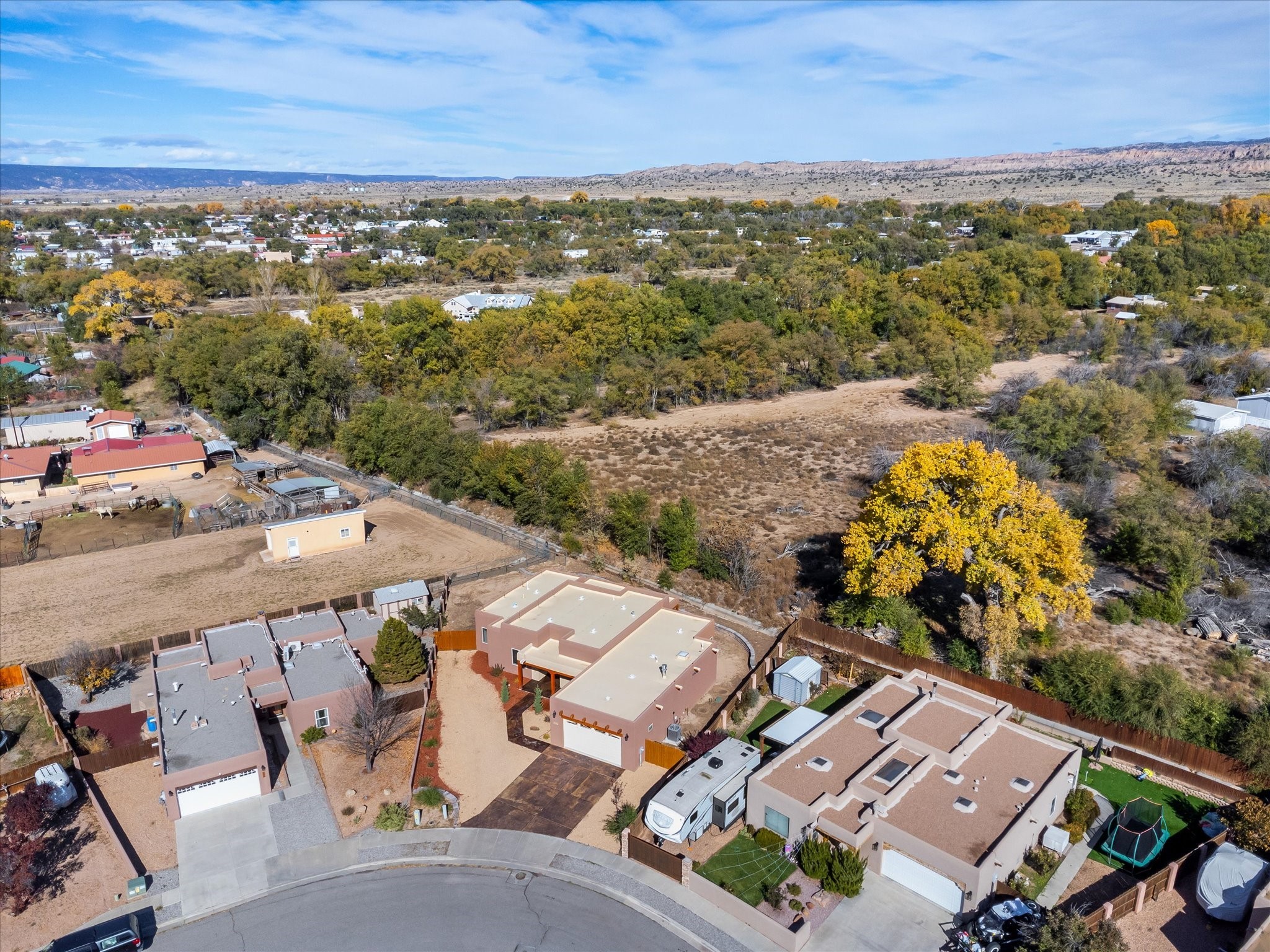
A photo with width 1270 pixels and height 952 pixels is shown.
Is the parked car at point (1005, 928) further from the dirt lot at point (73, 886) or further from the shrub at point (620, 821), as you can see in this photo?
the dirt lot at point (73, 886)

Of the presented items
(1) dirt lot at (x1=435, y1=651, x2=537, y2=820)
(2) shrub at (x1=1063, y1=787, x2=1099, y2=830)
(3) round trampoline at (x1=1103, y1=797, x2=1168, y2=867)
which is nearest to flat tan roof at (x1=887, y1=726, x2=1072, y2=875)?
(2) shrub at (x1=1063, y1=787, x2=1099, y2=830)

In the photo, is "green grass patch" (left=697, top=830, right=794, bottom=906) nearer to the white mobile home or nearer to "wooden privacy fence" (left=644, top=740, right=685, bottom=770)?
"wooden privacy fence" (left=644, top=740, right=685, bottom=770)

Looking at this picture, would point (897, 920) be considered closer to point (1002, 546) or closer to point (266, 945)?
point (1002, 546)

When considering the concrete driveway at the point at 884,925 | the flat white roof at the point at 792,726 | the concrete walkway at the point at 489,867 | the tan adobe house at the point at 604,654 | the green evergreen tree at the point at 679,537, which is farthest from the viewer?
the green evergreen tree at the point at 679,537

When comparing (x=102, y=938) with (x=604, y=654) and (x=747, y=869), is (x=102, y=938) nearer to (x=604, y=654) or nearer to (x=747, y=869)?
(x=747, y=869)

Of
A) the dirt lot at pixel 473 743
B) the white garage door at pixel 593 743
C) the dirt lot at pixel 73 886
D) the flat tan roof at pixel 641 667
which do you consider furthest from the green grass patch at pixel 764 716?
the dirt lot at pixel 73 886
